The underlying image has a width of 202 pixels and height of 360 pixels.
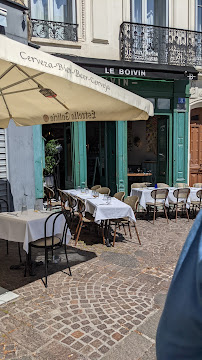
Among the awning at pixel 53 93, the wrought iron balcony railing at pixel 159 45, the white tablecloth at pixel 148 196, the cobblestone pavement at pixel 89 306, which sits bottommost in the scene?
the cobblestone pavement at pixel 89 306

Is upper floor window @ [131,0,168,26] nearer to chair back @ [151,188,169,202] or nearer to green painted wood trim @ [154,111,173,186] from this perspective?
green painted wood trim @ [154,111,173,186]

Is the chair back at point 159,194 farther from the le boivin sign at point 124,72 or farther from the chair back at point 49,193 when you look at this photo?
the le boivin sign at point 124,72

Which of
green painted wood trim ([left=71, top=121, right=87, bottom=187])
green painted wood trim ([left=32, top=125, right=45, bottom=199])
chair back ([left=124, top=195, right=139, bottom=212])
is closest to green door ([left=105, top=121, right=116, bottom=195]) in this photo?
green painted wood trim ([left=71, top=121, right=87, bottom=187])

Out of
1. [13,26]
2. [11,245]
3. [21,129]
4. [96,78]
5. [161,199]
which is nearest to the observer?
[96,78]

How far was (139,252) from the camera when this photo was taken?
553cm

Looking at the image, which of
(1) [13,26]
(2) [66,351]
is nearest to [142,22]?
(1) [13,26]

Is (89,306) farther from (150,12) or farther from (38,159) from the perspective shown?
(150,12)

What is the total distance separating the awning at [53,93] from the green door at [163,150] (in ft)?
20.3

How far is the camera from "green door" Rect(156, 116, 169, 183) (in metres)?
10.5

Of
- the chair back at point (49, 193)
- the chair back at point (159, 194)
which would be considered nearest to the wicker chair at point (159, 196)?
the chair back at point (159, 194)

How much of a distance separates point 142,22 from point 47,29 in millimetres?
3389

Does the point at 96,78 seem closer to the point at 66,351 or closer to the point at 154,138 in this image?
the point at 66,351

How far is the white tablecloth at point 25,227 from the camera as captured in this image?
416cm

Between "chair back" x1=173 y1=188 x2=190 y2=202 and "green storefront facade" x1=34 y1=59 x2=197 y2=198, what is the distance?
7.44 feet
